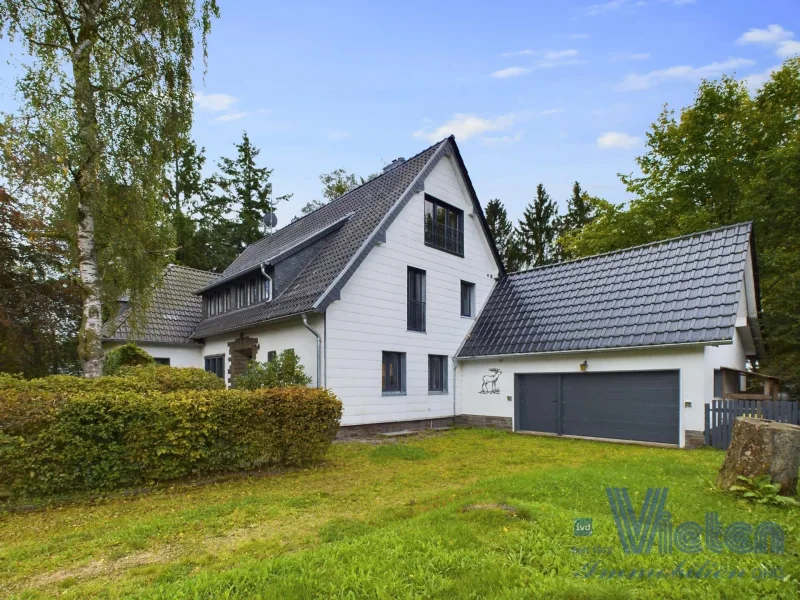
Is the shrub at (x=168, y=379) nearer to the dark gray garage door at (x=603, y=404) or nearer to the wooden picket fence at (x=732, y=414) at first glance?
the dark gray garage door at (x=603, y=404)

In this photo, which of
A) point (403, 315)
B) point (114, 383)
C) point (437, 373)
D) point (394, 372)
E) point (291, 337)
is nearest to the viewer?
point (114, 383)

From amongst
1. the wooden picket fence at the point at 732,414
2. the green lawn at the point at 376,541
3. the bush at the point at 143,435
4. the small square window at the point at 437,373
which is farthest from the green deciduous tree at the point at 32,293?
the wooden picket fence at the point at 732,414

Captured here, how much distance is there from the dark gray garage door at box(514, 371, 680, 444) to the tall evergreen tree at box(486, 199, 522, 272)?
26.9 metres

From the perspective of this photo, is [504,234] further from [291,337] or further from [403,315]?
[291,337]

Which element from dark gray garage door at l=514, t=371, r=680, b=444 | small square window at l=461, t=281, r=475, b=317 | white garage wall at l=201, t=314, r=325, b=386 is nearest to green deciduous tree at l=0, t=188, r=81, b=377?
white garage wall at l=201, t=314, r=325, b=386

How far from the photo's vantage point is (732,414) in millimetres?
10617

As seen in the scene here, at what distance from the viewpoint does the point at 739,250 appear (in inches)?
487

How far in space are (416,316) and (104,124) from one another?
32.7ft

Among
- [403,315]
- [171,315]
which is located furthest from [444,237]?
[171,315]

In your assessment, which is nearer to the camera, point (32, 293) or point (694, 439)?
point (694, 439)

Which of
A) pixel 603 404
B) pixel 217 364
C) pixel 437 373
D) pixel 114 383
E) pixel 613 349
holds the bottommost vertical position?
pixel 603 404

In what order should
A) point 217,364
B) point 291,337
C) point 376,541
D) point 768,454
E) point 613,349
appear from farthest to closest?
1. point 217,364
2. point 291,337
3. point 613,349
4. point 768,454
5. point 376,541

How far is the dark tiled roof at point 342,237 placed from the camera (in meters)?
12.6

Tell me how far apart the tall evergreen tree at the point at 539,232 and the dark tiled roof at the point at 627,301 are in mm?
23733
